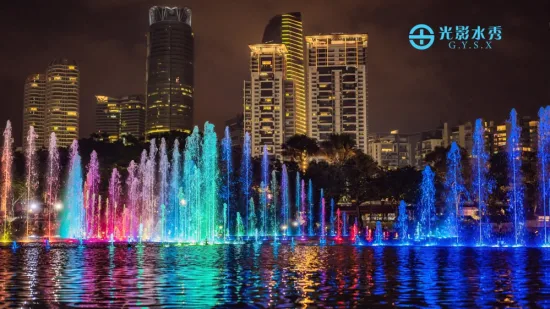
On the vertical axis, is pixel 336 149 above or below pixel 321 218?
above

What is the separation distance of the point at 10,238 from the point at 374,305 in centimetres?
4384

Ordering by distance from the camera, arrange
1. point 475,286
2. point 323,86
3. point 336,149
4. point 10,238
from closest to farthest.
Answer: point 475,286 < point 10,238 < point 336,149 < point 323,86

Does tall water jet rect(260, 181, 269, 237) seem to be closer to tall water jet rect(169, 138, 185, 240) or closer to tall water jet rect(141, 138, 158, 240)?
tall water jet rect(169, 138, 185, 240)

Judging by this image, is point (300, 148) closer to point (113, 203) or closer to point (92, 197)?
point (113, 203)

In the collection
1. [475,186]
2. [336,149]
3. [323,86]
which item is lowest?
[475,186]

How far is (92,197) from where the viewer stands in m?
63.2

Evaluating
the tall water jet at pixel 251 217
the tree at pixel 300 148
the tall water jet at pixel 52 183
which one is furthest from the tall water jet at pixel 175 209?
the tree at pixel 300 148

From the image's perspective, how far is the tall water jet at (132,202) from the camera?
191 ft

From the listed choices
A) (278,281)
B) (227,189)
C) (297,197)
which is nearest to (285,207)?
(297,197)

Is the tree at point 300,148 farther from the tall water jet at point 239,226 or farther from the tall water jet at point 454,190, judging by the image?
the tall water jet at point 239,226

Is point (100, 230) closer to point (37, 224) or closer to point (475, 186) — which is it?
point (37, 224)

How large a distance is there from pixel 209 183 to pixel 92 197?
13156 millimetres

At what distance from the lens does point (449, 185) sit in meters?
74.2

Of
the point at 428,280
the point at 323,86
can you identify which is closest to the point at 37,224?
the point at 428,280
